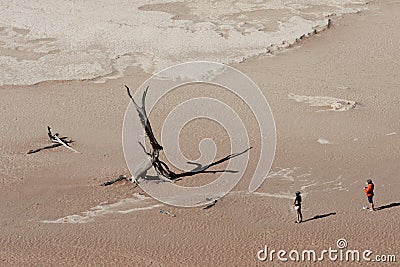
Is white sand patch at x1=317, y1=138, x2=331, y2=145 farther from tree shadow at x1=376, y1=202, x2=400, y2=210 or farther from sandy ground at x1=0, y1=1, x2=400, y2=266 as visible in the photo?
tree shadow at x1=376, y1=202, x2=400, y2=210

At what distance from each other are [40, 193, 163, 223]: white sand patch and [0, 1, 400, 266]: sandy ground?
117 mm

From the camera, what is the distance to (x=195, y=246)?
15.5 metres

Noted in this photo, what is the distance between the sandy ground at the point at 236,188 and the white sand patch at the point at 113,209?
0.38 ft

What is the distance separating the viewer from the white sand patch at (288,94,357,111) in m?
22.0

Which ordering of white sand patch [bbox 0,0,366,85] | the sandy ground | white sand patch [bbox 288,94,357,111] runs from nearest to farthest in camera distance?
the sandy ground < white sand patch [bbox 288,94,357,111] < white sand patch [bbox 0,0,366,85]

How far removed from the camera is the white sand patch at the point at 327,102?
21984mm

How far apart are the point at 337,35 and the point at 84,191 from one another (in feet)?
53.8

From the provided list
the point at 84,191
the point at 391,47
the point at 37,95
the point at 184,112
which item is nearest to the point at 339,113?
the point at 184,112

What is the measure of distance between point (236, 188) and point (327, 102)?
6650mm

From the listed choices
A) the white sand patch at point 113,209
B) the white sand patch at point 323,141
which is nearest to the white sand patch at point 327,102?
the white sand patch at point 323,141

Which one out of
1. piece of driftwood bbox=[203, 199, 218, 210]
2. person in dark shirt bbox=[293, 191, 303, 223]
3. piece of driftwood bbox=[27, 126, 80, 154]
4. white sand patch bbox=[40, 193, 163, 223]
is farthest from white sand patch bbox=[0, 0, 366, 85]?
person in dark shirt bbox=[293, 191, 303, 223]

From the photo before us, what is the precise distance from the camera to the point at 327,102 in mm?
22438

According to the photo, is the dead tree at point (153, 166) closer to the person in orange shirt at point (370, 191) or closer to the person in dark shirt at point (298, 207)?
the person in dark shirt at point (298, 207)

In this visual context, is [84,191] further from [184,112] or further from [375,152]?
[375,152]
